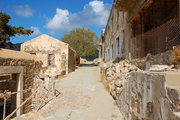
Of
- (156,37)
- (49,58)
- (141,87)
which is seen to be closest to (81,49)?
(49,58)

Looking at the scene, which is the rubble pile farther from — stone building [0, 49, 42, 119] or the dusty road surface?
stone building [0, 49, 42, 119]

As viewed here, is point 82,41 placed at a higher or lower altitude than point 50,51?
higher

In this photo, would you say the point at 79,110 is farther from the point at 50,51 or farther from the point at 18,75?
the point at 50,51

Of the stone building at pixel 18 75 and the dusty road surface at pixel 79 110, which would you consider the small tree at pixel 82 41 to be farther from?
the dusty road surface at pixel 79 110

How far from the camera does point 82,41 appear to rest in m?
30.8

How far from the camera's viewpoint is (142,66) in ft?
20.6

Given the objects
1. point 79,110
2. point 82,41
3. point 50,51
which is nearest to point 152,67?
point 79,110

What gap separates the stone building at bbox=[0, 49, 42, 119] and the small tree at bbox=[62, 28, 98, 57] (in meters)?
22.3

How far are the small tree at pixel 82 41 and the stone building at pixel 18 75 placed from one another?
2229 centimetres

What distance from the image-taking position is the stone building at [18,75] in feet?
18.9

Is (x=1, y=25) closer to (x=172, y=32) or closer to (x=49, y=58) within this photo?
(x=49, y=58)

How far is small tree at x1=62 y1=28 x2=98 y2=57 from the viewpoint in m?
30.2

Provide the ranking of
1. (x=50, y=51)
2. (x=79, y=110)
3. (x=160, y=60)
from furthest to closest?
1. (x=50, y=51)
2. (x=79, y=110)
3. (x=160, y=60)

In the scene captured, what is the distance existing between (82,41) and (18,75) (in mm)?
25003
